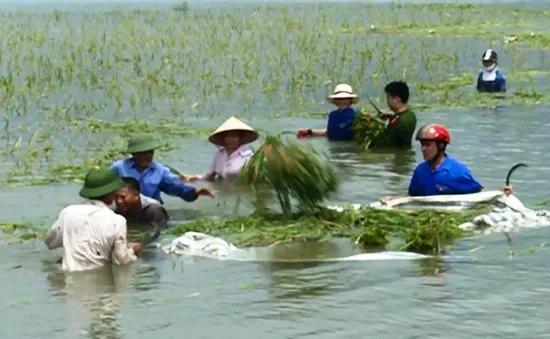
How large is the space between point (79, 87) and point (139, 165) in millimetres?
10486

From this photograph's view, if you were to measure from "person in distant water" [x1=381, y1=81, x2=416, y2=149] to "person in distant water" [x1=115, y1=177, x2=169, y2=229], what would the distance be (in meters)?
4.09

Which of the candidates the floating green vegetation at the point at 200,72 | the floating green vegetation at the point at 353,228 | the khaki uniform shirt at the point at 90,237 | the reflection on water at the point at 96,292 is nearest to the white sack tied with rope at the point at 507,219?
the floating green vegetation at the point at 353,228

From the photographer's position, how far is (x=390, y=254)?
28.6 feet

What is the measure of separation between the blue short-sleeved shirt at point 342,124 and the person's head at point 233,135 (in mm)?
3255

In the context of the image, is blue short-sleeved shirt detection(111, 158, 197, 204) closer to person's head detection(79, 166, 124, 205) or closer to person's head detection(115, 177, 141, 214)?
person's head detection(115, 177, 141, 214)

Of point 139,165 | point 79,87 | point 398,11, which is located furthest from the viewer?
point 398,11

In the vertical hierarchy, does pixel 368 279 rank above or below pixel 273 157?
below

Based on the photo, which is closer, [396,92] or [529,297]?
[529,297]

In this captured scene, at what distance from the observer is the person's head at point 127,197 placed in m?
9.18

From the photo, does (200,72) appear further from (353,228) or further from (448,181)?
(353,228)

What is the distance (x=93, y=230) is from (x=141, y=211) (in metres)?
1.79

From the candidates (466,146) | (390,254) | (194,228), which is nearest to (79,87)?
(466,146)

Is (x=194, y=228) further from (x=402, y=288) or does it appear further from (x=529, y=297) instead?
(x=529, y=297)

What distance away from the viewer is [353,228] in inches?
374
